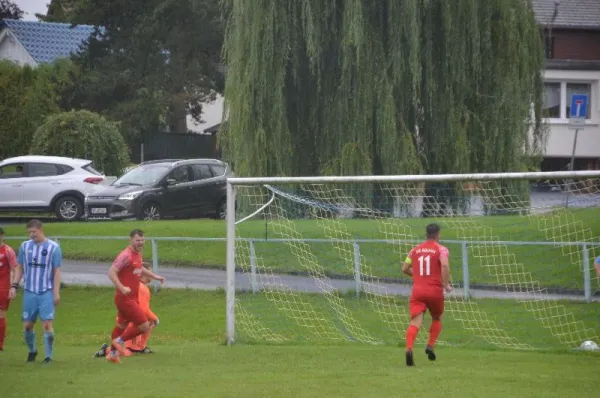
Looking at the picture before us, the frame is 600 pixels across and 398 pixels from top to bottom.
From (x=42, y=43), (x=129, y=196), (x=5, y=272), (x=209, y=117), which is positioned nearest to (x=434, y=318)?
(x=5, y=272)

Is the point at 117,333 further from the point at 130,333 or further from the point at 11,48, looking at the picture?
the point at 11,48

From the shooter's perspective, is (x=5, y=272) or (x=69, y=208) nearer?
(x=5, y=272)

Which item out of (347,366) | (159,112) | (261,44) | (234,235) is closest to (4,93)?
(159,112)

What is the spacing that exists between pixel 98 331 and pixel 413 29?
38.2ft

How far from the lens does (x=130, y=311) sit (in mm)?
14250

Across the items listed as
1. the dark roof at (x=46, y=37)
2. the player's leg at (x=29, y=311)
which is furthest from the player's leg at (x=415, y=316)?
the dark roof at (x=46, y=37)

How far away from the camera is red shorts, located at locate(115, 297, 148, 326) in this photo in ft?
46.7

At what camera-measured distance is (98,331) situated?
19234mm

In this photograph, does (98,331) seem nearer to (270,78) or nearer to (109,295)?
(109,295)

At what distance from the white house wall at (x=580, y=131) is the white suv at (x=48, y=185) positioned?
23.5 m

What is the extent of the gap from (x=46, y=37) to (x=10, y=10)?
7534 mm

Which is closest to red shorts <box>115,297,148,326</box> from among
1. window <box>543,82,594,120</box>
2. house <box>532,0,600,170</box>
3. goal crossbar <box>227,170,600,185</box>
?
goal crossbar <box>227,170,600,185</box>

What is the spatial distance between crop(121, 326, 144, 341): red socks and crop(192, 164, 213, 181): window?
16811 mm

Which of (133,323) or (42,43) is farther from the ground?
(42,43)
